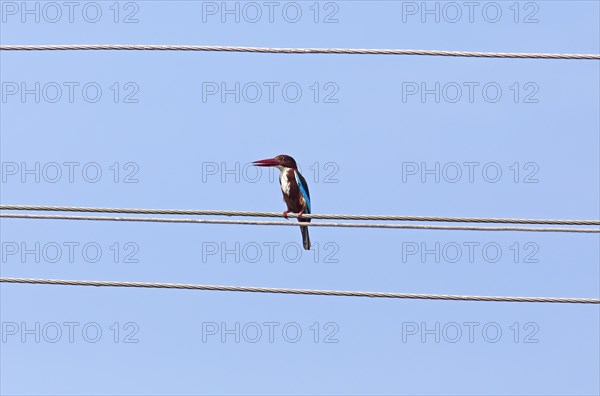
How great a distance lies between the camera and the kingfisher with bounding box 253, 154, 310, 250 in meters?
12.0

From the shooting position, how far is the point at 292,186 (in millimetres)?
12047

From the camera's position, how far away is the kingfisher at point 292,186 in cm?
1203

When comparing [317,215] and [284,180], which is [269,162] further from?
[317,215]

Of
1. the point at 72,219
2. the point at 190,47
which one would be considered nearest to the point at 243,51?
the point at 190,47

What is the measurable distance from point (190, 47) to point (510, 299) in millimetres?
2268

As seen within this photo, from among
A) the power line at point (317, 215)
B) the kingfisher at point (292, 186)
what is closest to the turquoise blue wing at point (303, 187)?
the kingfisher at point (292, 186)

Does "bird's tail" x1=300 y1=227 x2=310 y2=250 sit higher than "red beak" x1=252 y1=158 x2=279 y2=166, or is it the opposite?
"red beak" x1=252 y1=158 x2=279 y2=166

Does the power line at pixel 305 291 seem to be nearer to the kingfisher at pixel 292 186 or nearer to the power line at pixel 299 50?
the power line at pixel 299 50

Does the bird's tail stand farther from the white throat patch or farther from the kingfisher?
the white throat patch

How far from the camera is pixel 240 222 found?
322 inches

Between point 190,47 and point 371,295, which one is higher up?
point 190,47

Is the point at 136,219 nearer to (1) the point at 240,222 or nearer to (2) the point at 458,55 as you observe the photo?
(1) the point at 240,222

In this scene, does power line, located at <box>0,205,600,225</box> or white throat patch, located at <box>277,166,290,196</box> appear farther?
white throat patch, located at <box>277,166,290,196</box>

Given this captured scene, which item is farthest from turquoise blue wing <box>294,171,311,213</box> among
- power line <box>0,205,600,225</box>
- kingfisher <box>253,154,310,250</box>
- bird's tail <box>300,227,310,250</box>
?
power line <box>0,205,600,225</box>
